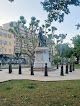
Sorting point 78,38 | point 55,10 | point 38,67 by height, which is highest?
point 78,38

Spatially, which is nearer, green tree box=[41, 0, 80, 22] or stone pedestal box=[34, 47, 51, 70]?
green tree box=[41, 0, 80, 22]

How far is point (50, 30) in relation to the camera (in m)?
31.7

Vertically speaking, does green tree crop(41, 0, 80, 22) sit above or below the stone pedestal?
above

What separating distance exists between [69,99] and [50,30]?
28.5 meters

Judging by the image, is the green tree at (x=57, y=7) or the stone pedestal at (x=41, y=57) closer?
the green tree at (x=57, y=7)

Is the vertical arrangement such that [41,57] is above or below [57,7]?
below

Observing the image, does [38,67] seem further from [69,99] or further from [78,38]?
[78,38]

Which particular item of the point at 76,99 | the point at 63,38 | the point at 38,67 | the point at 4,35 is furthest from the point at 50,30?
the point at 76,99

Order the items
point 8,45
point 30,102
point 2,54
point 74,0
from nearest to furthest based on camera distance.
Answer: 1. point 30,102
2. point 74,0
3. point 2,54
4. point 8,45

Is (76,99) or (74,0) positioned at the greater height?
(74,0)

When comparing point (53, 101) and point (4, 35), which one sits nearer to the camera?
point (53, 101)

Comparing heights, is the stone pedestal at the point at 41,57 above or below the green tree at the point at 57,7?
below

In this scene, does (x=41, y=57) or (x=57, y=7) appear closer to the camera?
(x=57, y=7)

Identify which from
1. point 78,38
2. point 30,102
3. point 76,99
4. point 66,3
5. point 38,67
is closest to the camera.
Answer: point 30,102
